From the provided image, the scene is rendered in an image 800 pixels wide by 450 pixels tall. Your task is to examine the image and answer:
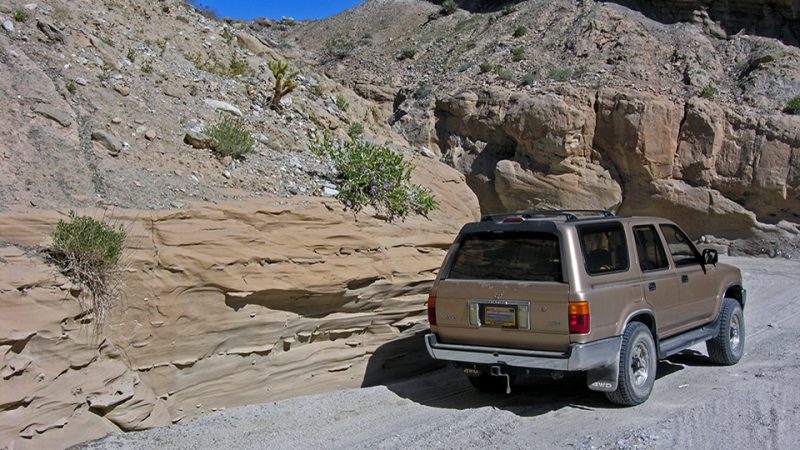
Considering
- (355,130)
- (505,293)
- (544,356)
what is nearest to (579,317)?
(544,356)

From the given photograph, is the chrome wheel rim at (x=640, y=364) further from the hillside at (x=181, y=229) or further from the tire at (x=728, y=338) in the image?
the hillside at (x=181, y=229)

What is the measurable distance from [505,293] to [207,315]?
2.90 m

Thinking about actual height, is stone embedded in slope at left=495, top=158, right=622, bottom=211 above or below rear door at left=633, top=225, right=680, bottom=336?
above

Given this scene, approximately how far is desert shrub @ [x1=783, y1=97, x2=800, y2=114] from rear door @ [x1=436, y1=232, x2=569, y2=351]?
720 inches

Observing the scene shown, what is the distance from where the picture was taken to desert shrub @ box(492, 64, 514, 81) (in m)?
23.1

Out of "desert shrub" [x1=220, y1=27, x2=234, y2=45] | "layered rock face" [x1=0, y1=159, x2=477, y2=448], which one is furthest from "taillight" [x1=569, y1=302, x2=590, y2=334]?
"desert shrub" [x1=220, y1=27, x2=234, y2=45]

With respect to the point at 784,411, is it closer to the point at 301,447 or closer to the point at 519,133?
the point at 301,447

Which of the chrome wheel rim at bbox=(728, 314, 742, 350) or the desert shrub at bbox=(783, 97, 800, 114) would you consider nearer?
the chrome wheel rim at bbox=(728, 314, 742, 350)

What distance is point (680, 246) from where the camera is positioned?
873 cm

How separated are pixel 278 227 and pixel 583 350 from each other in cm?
360

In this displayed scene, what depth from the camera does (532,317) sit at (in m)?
6.27

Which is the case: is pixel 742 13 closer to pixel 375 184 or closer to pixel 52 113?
pixel 375 184

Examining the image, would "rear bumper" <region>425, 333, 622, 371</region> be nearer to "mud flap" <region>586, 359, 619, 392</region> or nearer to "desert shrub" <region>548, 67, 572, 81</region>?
"mud flap" <region>586, 359, 619, 392</region>

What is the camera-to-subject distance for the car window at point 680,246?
Answer: 7853mm
